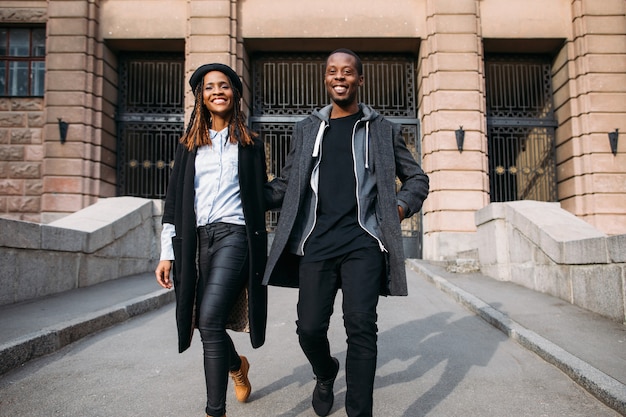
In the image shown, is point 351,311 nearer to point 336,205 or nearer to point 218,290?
point 336,205

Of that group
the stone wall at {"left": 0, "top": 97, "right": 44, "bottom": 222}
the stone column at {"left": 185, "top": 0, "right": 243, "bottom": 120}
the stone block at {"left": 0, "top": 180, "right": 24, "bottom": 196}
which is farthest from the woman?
the stone block at {"left": 0, "top": 180, "right": 24, "bottom": 196}

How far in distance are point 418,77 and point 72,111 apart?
27.6ft

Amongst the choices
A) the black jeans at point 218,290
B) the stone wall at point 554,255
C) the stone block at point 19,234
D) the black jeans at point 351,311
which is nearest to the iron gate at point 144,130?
the stone block at point 19,234

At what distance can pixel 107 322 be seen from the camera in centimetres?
556

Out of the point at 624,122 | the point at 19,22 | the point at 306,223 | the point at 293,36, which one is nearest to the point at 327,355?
the point at 306,223

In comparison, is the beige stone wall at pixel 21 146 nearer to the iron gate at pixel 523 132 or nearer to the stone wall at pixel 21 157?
the stone wall at pixel 21 157

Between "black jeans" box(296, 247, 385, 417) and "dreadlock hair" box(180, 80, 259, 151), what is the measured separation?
84cm

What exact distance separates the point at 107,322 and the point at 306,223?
11.8 ft

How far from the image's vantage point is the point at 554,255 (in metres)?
6.73

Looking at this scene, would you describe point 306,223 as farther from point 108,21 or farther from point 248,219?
point 108,21

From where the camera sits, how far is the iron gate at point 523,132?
42.7 feet

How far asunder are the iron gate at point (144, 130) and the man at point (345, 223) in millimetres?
10631

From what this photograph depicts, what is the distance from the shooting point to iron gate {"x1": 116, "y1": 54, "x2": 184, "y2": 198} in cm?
1314

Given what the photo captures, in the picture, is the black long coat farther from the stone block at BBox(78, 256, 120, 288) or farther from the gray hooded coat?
the stone block at BBox(78, 256, 120, 288)
